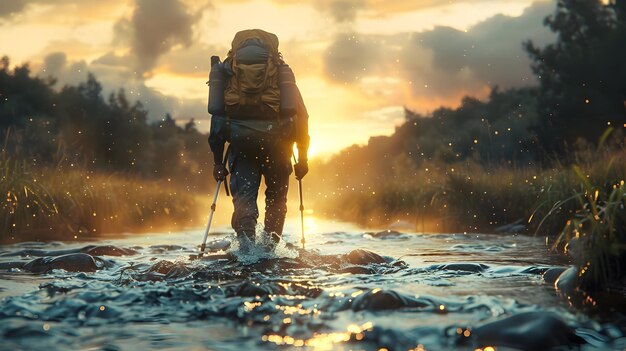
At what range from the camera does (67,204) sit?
13266mm

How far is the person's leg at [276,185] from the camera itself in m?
8.01

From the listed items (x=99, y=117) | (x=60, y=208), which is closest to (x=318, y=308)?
(x=60, y=208)

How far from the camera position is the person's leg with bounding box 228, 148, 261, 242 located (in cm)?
780

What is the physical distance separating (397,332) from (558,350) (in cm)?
83

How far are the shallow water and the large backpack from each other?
1.45 meters

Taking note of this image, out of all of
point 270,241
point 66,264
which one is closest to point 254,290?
point 66,264

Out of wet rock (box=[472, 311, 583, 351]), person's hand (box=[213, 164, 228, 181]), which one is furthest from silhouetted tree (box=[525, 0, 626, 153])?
wet rock (box=[472, 311, 583, 351])

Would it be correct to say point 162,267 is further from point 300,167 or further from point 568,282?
point 568,282

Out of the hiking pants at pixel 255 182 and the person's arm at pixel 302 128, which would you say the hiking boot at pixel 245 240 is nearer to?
the hiking pants at pixel 255 182

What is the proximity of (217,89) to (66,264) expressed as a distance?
2251mm

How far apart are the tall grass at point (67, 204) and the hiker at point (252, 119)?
454 cm

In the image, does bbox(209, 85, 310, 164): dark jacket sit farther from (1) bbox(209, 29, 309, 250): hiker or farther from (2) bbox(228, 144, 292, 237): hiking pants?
(2) bbox(228, 144, 292, 237): hiking pants

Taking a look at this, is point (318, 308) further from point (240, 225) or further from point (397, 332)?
point (240, 225)

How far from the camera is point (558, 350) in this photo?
3543 mm
